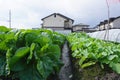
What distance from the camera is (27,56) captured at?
11.4ft

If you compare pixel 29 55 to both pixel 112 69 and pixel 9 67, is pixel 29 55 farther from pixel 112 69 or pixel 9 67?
pixel 112 69

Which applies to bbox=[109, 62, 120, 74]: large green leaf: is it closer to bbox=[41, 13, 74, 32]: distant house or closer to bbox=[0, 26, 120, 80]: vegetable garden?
bbox=[0, 26, 120, 80]: vegetable garden

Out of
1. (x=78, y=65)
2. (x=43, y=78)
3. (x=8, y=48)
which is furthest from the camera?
(x=78, y=65)

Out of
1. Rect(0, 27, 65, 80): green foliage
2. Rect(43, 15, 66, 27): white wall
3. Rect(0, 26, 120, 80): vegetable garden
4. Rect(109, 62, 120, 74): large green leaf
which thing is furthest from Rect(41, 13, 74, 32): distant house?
Rect(0, 27, 65, 80): green foliage

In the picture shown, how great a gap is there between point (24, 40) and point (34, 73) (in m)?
0.46

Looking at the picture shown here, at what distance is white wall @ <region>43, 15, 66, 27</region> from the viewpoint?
45666mm

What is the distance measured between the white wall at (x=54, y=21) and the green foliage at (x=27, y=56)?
136ft

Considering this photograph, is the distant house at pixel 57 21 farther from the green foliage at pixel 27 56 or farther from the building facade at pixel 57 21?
the green foliage at pixel 27 56

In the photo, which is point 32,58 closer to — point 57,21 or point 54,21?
point 54,21

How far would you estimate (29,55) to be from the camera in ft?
11.1

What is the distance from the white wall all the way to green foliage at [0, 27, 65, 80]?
41.6 meters

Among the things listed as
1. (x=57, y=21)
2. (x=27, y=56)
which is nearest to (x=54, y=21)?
(x=57, y=21)

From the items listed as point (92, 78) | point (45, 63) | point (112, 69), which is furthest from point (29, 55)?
point (112, 69)

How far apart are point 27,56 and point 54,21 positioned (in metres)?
42.1
